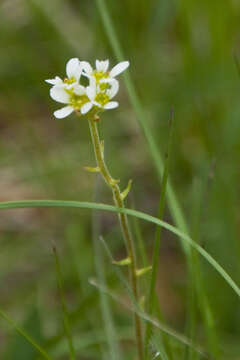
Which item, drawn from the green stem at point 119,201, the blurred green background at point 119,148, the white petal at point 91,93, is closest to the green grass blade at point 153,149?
the green stem at point 119,201

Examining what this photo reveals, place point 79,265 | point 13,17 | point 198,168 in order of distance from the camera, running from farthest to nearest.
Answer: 1. point 13,17
2. point 198,168
3. point 79,265

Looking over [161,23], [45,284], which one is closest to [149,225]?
[45,284]

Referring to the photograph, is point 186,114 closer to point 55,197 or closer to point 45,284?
point 55,197

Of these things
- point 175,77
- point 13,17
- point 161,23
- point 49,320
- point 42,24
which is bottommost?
point 49,320

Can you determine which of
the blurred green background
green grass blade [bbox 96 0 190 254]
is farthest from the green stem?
the blurred green background

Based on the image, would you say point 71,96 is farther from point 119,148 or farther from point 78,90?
point 119,148

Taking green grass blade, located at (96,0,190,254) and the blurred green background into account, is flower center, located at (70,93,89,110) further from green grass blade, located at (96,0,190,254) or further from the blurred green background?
the blurred green background
